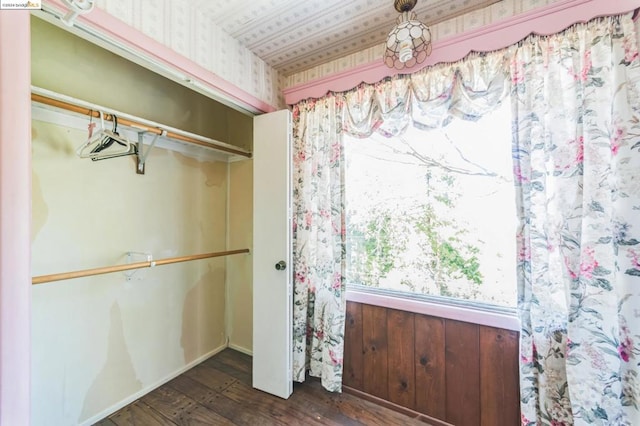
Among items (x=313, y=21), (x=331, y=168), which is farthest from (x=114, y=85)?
(x=331, y=168)

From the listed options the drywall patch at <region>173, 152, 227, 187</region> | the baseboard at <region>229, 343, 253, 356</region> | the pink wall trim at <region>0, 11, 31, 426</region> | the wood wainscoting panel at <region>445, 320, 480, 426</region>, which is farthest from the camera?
the baseboard at <region>229, 343, 253, 356</region>

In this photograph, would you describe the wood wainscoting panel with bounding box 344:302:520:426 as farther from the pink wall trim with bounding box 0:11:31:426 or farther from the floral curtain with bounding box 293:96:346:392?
the pink wall trim with bounding box 0:11:31:426

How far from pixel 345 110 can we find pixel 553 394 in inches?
77.4

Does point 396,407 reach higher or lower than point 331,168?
lower

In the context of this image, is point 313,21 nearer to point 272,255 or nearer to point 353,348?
point 272,255

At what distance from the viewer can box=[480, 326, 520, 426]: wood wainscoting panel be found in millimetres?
1494

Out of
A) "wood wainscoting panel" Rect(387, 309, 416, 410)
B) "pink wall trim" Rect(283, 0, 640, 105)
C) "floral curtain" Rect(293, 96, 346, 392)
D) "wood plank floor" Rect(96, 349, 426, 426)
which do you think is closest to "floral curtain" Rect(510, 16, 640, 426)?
"pink wall trim" Rect(283, 0, 640, 105)

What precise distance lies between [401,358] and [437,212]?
100 cm

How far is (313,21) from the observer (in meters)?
1.66

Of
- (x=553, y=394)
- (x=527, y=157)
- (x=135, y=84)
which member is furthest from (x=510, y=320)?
(x=135, y=84)

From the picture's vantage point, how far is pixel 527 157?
1.40 metres

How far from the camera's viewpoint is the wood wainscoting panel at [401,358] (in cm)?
178

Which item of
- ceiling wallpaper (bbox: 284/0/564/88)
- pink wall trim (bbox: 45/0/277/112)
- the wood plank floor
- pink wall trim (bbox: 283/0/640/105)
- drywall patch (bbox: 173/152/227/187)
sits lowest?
the wood plank floor

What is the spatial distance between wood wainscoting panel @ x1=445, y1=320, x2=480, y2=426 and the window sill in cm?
5
